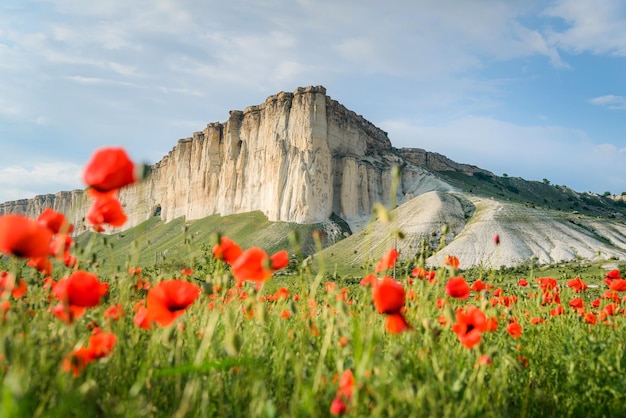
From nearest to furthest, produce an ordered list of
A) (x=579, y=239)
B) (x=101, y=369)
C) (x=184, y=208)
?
1. (x=101, y=369)
2. (x=579, y=239)
3. (x=184, y=208)

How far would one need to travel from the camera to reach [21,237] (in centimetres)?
175

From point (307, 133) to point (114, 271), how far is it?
8043 cm

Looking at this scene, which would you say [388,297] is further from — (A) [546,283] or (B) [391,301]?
(A) [546,283]

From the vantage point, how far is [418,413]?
2100mm

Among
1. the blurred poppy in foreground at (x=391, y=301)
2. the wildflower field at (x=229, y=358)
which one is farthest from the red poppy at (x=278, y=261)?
the blurred poppy in foreground at (x=391, y=301)

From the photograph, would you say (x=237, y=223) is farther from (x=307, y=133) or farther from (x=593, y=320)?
(x=593, y=320)

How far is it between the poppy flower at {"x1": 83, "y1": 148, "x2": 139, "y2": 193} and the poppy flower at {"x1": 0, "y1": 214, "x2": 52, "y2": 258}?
0.97 feet

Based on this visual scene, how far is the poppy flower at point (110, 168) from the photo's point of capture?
187 cm

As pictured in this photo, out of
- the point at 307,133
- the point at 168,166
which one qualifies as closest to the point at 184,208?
the point at 168,166

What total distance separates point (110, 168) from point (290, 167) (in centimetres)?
7935

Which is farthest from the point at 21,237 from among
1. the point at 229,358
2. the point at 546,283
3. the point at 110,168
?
the point at 546,283

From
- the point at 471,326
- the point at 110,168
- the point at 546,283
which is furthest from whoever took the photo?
the point at 546,283

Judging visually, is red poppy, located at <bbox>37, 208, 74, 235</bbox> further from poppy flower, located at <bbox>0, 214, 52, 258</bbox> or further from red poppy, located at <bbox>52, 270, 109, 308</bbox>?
poppy flower, located at <bbox>0, 214, 52, 258</bbox>

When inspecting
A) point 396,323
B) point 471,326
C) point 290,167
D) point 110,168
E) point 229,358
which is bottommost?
point 229,358
